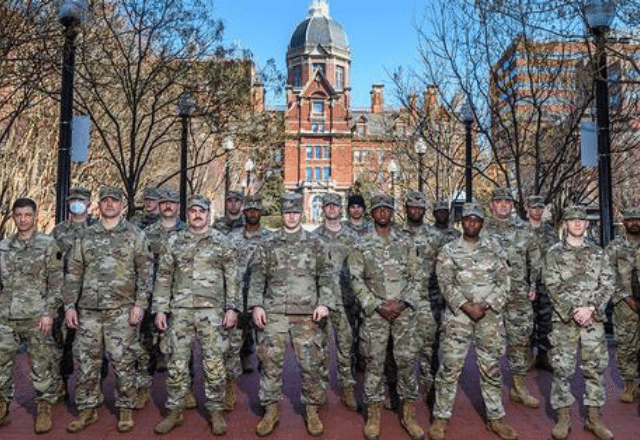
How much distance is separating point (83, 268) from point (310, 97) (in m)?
69.6

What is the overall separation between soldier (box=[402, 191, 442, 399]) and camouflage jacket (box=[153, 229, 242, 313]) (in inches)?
76.3

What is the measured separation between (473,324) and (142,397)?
3.65 m

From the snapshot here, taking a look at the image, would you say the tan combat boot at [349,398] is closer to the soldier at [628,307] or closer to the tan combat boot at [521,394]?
the tan combat boot at [521,394]

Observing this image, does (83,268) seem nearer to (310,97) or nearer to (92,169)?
(92,169)

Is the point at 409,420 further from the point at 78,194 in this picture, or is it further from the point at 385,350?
the point at 78,194

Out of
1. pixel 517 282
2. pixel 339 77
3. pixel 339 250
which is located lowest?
pixel 517 282

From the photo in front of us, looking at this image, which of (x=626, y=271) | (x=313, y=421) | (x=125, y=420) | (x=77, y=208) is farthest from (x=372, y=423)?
(x=77, y=208)

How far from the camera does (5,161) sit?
18.6 m

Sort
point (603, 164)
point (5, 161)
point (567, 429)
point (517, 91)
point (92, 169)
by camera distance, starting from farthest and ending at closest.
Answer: point (92, 169), point (5, 161), point (517, 91), point (603, 164), point (567, 429)

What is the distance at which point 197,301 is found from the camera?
5.95m

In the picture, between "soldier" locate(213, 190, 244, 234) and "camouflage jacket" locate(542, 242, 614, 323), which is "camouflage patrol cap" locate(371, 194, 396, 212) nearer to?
"camouflage jacket" locate(542, 242, 614, 323)

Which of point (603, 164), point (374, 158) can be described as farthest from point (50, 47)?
point (374, 158)

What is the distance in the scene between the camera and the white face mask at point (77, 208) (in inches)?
295

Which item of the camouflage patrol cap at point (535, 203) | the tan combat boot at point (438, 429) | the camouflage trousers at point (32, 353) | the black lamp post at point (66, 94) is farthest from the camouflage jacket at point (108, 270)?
the camouflage patrol cap at point (535, 203)
